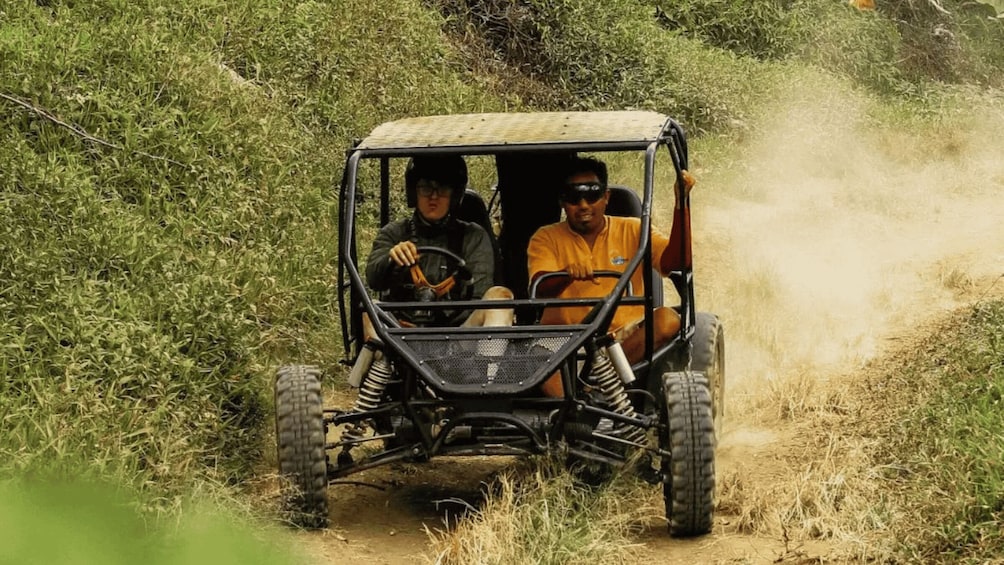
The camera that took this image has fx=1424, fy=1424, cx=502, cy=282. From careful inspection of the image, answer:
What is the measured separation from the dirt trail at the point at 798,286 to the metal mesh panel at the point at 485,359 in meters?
0.55

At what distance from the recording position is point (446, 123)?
20.4ft

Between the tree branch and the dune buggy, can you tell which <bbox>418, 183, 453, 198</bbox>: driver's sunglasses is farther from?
the tree branch

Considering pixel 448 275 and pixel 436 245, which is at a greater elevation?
pixel 436 245

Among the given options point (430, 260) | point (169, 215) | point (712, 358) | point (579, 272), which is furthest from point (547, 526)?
point (169, 215)

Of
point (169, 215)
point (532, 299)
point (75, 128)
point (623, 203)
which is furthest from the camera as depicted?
point (75, 128)

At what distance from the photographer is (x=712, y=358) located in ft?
21.1

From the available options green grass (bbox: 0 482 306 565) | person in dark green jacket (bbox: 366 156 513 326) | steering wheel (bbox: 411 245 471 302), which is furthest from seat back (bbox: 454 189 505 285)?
green grass (bbox: 0 482 306 565)

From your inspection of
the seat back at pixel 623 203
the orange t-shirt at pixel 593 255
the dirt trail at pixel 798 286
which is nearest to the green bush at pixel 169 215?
the dirt trail at pixel 798 286

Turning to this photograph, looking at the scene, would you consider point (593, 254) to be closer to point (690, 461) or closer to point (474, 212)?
point (474, 212)

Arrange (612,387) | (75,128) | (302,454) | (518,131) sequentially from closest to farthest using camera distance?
(302,454), (612,387), (518,131), (75,128)

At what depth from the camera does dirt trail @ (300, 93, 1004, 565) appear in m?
5.39

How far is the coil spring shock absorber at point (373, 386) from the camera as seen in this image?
5.43 m

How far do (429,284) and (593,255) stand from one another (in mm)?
756

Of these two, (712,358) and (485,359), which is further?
(712,358)
